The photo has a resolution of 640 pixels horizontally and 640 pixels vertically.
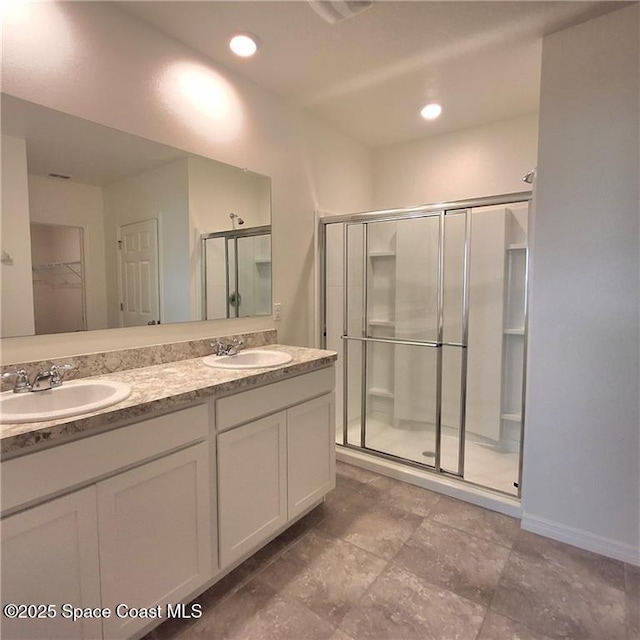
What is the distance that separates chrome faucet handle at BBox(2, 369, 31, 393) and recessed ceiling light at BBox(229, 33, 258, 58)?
1.76 meters

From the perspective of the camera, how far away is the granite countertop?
39.3 inches

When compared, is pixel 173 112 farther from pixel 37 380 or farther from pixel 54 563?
pixel 54 563

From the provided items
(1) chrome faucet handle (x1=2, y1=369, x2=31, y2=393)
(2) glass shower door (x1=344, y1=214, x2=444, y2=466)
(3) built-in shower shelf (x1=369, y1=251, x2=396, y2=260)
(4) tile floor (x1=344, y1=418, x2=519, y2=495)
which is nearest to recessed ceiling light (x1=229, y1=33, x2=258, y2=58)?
(2) glass shower door (x1=344, y1=214, x2=444, y2=466)

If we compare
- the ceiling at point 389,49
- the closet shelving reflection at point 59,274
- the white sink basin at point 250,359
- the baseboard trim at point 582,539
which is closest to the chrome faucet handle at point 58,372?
the closet shelving reflection at point 59,274

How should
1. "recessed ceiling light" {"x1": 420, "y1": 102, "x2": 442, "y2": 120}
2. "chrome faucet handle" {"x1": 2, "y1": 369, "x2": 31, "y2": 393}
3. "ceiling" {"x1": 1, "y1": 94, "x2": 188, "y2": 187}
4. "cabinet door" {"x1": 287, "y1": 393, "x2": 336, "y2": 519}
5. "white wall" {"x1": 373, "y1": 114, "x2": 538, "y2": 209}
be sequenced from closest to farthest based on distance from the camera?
1. "chrome faucet handle" {"x1": 2, "y1": 369, "x2": 31, "y2": 393}
2. "ceiling" {"x1": 1, "y1": 94, "x2": 188, "y2": 187}
3. "cabinet door" {"x1": 287, "y1": 393, "x2": 336, "y2": 519}
4. "recessed ceiling light" {"x1": 420, "y1": 102, "x2": 442, "y2": 120}
5. "white wall" {"x1": 373, "y1": 114, "x2": 538, "y2": 209}

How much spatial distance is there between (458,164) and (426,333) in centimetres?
141

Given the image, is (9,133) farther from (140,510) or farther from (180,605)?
(180,605)

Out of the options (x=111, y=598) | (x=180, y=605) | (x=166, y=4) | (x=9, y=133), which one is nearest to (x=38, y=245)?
(x=9, y=133)

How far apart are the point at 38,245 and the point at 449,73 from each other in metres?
2.26

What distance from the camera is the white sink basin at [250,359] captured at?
1867 mm

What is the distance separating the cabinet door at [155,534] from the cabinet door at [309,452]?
18.8 inches

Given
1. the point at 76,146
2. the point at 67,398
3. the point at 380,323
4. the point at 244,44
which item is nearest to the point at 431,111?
the point at 244,44

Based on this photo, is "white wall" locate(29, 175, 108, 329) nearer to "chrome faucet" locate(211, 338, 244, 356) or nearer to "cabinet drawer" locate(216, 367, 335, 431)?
"chrome faucet" locate(211, 338, 244, 356)

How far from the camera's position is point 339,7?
1483mm
